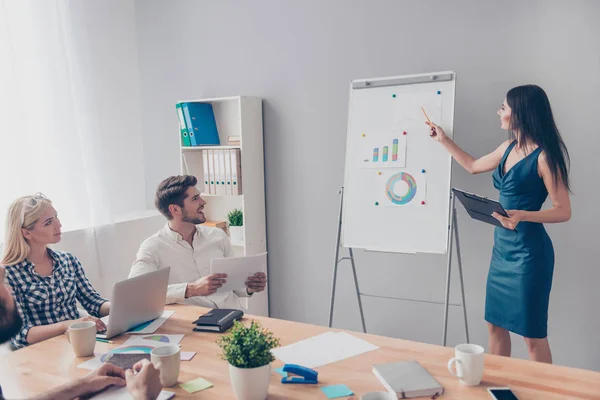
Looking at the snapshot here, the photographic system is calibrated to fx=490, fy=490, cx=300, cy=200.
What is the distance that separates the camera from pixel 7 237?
2.09 m

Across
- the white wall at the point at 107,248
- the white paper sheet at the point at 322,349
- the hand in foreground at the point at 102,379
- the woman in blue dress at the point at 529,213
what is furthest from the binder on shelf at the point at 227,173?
the hand in foreground at the point at 102,379

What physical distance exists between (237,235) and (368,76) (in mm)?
1441

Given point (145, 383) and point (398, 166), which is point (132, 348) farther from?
point (398, 166)

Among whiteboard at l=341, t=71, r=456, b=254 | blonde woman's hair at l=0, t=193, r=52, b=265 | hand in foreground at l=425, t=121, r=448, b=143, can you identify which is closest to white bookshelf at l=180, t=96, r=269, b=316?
whiteboard at l=341, t=71, r=456, b=254

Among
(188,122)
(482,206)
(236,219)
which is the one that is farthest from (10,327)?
(188,122)

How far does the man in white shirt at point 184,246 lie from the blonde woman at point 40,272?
0.26 m

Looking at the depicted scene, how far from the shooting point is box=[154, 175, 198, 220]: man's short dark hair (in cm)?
242

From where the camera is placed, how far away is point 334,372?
1392 mm

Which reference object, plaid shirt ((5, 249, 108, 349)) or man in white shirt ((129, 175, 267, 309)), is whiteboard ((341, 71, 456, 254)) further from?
plaid shirt ((5, 249, 108, 349))

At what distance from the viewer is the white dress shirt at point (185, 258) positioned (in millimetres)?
2266

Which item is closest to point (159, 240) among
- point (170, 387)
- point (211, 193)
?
point (170, 387)

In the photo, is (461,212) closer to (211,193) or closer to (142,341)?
(211,193)

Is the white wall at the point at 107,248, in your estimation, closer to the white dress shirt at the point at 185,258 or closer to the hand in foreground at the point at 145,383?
the white dress shirt at the point at 185,258

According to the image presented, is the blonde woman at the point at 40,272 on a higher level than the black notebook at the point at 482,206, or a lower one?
lower
